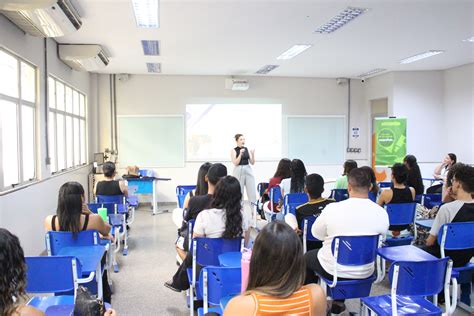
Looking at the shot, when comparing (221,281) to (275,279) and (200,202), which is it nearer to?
(275,279)

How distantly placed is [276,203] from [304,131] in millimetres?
4584

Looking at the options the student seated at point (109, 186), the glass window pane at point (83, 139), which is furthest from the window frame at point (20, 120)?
the glass window pane at point (83, 139)

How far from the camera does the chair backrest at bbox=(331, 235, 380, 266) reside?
2.70 metres

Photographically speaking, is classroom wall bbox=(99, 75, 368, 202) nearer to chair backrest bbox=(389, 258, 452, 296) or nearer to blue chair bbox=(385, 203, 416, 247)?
blue chair bbox=(385, 203, 416, 247)

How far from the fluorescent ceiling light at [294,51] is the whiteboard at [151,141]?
310cm

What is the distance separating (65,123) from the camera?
269 inches

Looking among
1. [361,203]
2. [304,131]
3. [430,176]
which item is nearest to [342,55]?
[304,131]

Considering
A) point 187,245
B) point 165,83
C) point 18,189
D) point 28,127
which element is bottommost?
point 187,245

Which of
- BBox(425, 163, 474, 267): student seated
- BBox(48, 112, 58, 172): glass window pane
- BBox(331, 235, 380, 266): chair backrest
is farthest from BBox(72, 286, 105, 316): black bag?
BBox(48, 112, 58, 172): glass window pane

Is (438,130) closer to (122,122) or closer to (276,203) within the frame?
(276,203)

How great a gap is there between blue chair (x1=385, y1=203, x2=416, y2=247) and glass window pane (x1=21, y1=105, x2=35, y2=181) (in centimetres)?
410

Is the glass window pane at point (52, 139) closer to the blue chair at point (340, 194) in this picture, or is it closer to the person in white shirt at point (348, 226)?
the blue chair at point (340, 194)

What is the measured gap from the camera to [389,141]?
8.60 metres

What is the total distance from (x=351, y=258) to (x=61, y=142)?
533 cm
